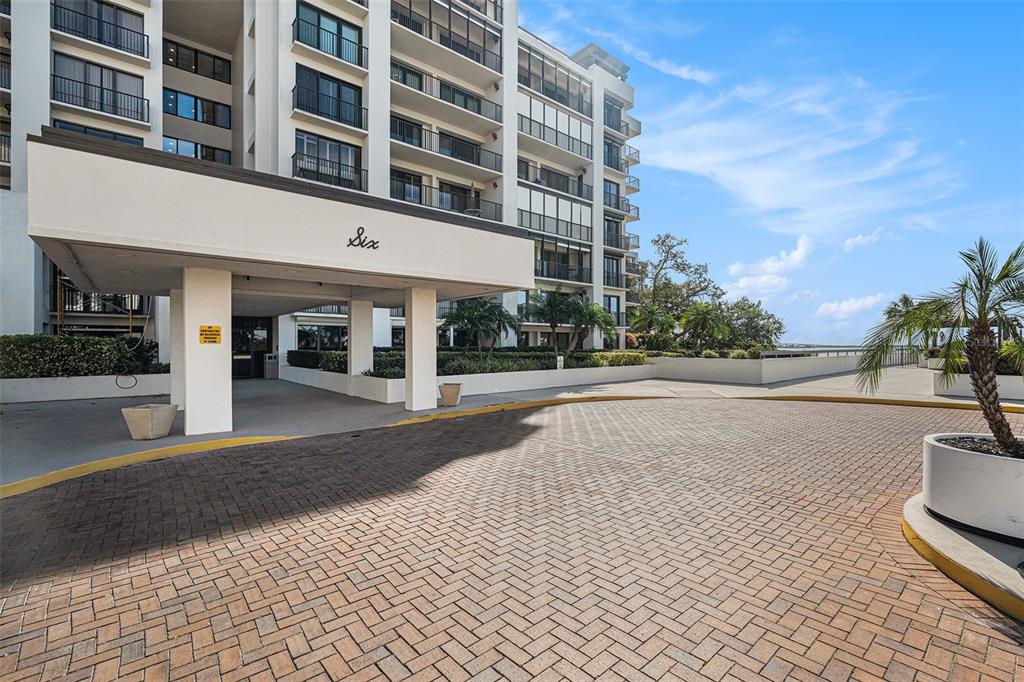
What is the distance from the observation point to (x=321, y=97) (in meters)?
21.3

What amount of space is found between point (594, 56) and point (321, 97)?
30.2 meters

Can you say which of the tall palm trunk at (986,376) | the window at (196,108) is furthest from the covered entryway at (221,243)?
the window at (196,108)

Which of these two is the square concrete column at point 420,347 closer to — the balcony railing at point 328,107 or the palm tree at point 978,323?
the palm tree at point 978,323

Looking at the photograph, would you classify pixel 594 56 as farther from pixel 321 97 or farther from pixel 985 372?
pixel 985 372

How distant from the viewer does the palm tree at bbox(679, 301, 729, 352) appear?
23.8 metres

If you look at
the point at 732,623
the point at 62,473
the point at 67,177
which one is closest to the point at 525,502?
the point at 732,623

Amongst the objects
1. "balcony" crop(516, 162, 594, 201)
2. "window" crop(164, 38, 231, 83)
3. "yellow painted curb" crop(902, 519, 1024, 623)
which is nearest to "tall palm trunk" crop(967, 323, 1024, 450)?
"yellow painted curb" crop(902, 519, 1024, 623)

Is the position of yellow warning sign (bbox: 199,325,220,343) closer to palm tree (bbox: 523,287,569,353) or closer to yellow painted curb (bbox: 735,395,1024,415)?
yellow painted curb (bbox: 735,395,1024,415)

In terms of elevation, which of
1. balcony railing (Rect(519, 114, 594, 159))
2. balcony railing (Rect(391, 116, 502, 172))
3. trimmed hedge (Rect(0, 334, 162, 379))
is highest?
balcony railing (Rect(519, 114, 594, 159))

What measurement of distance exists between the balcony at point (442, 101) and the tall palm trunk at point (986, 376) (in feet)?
81.8

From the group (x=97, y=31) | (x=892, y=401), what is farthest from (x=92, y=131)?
(x=892, y=401)

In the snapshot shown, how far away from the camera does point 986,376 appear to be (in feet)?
17.4

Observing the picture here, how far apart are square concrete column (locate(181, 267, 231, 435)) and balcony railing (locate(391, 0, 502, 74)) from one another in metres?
20.2

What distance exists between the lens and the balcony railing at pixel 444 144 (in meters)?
25.5
